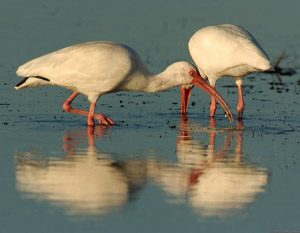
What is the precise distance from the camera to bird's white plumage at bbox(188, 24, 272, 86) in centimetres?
1448

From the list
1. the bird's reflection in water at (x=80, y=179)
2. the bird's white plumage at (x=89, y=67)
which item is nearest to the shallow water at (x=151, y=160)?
the bird's reflection in water at (x=80, y=179)

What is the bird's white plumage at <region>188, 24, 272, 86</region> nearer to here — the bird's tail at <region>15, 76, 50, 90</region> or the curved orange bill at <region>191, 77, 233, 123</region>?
the curved orange bill at <region>191, 77, 233, 123</region>

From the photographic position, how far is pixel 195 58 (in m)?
16.1

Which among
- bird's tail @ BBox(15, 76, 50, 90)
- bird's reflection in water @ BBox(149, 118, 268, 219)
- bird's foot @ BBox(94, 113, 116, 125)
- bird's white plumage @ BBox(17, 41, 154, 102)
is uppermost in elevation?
bird's white plumage @ BBox(17, 41, 154, 102)

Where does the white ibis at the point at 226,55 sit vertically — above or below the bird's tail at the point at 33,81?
above

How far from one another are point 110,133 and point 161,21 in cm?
1468

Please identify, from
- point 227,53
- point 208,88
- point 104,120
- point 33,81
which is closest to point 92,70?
point 104,120

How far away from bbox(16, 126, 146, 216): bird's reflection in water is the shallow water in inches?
0.5

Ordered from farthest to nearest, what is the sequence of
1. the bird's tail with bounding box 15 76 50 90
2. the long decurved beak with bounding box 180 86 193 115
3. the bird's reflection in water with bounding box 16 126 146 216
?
the long decurved beak with bounding box 180 86 193 115 < the bird's tail with bounding box 15 76 50 90 < the bird's reflection in water with bounding box 16 126 146 216

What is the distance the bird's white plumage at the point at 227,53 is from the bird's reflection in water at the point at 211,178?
2.07m

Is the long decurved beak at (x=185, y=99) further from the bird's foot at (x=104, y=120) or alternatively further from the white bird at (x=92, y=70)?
the bird's foot at (x=104, y=120)

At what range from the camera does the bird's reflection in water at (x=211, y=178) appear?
30.2 feet

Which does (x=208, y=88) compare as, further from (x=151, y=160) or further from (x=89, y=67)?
(x=151, y=160)

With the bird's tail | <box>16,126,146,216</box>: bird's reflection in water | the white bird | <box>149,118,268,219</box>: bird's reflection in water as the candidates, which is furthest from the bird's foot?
<box>16,126,146,216</box>: bird's reflection in water
